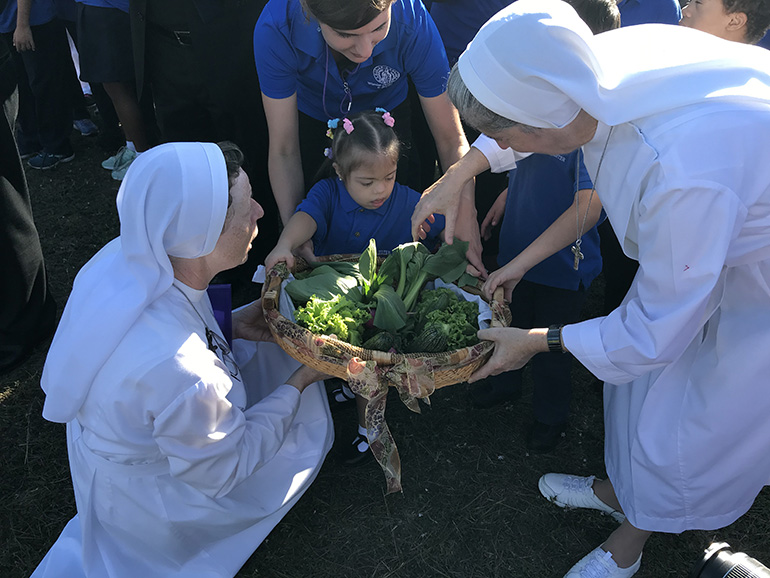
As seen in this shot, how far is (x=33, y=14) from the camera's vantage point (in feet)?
18.5

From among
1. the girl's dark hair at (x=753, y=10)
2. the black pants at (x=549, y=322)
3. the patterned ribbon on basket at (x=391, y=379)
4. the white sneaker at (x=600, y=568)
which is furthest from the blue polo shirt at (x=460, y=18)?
the white sneaker at (x=600, y=568)

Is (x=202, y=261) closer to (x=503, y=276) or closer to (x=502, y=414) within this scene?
(x=503, y=276)

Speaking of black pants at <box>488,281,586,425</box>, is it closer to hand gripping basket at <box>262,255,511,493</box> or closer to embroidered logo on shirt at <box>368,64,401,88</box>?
hand gripping basket at <box>262,255,511,493</box>

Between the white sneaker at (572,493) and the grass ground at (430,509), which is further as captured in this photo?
the white sneaker at (572,493)

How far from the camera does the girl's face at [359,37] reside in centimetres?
263

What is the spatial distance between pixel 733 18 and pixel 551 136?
6.34ft

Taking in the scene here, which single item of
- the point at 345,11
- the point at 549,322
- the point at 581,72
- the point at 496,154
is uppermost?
the point at 581,72

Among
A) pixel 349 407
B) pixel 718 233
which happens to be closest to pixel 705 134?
pixel 718 233

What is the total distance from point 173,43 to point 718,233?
11.7ft

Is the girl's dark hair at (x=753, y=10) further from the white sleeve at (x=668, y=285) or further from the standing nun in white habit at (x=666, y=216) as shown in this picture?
the white sleeve at (x=668, y=285)

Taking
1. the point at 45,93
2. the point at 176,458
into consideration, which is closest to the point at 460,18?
the point at 176,458

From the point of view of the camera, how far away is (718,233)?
1818mm

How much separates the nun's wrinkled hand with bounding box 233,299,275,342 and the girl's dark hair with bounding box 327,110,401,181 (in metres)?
0.80

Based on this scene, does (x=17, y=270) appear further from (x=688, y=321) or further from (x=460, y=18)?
(x=688, y=321)
